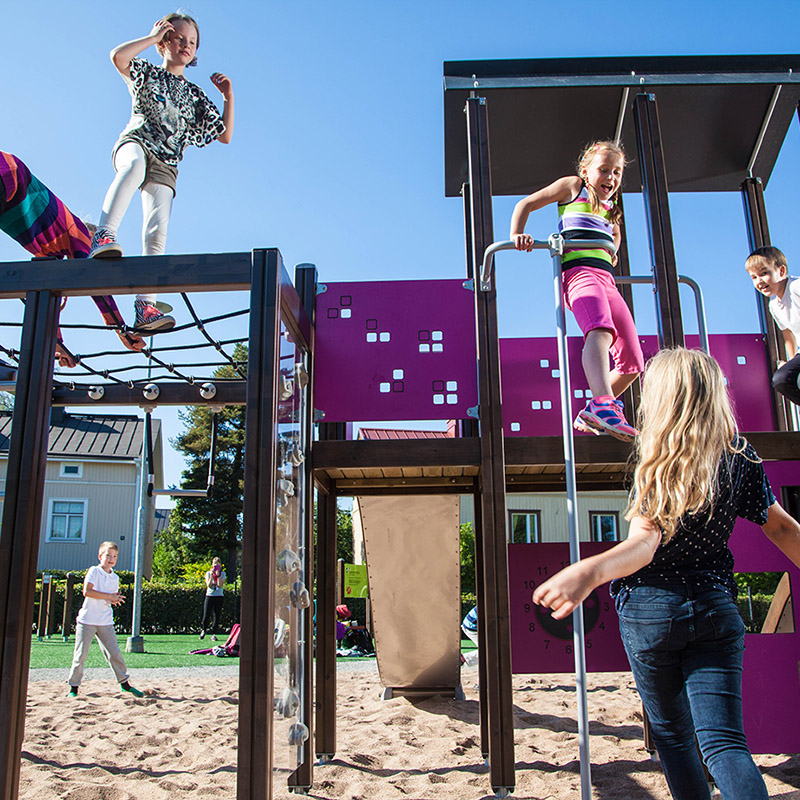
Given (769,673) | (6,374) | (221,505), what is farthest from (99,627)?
(221,505)

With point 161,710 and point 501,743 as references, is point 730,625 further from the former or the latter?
point 161,710

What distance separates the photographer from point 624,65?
17.3 ft

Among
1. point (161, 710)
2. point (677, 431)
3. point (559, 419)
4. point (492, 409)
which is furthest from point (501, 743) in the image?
point (161, 710)

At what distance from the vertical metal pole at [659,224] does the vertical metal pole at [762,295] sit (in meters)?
1.32

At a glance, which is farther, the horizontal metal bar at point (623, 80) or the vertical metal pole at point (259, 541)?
the horizontal metal bar at point (623, 80)

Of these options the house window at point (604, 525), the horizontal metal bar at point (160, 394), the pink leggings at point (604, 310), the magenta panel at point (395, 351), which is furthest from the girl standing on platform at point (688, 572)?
the house window at point (604, 525)

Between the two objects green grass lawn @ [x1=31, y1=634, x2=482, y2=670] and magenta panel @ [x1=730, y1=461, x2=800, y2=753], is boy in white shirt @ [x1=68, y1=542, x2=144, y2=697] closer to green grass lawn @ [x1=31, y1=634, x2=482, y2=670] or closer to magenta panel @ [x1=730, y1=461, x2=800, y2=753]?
green grass lawn @ [x1=31, y1=634, x2=482, y2=670]

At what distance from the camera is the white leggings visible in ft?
14.0

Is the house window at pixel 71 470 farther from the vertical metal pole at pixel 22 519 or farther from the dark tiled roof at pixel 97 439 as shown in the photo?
the vertical metal pole at pixel 22 519

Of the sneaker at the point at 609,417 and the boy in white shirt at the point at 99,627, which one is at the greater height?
the sneaker at the point at 609,417

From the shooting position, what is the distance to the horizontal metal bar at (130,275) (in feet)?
11.9

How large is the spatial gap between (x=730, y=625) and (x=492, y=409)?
2555mm

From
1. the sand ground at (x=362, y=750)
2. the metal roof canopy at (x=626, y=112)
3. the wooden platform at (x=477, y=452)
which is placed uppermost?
the metal roof canopy at (x=626, y=112)

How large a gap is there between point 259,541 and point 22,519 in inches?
45.0
